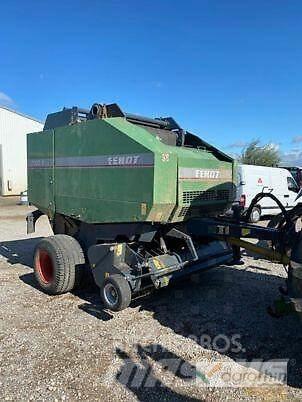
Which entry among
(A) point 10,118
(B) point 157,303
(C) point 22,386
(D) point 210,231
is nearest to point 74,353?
(C) point 22,386

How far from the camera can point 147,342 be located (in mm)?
4199

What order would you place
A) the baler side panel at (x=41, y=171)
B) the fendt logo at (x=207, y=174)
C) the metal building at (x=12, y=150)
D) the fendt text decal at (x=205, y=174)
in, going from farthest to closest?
the metal building at (x=12, y=150) → the baler side panel at (x=41, y=171) → the fendt logo at (x=207, y=174) → the fendt text decal at (x=205, y=174)

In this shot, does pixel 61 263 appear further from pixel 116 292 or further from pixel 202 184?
pixel 202 184

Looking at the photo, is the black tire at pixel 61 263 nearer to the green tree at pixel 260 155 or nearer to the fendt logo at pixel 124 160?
the fendt logo at pixel 124 160

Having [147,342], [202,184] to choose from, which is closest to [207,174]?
[202,184]

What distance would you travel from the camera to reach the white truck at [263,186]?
1323cm

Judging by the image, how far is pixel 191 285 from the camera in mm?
6098

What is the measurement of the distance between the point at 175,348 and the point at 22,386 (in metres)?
1.49

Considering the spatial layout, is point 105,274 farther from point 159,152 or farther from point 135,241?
point 159,152

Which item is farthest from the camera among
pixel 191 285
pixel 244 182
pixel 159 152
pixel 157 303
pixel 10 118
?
pixel 10 118

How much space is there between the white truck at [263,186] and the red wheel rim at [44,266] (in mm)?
7593

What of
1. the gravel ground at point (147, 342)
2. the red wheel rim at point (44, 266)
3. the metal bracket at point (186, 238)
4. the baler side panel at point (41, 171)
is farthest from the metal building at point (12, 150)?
the metal bracket at point (186, 238)

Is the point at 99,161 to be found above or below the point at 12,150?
below

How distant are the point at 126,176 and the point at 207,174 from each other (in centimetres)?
117
